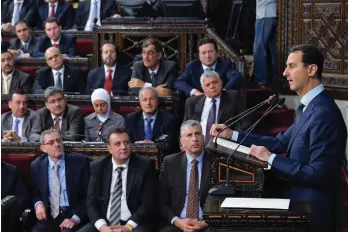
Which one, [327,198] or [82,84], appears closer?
[327,198]

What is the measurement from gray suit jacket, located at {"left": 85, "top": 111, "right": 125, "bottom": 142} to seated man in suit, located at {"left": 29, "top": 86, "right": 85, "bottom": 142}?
0.06 metres

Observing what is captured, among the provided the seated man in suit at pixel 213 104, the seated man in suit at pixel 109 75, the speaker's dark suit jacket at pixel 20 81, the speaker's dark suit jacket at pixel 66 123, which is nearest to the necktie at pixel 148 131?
the seated man in suit at pixel 213 104

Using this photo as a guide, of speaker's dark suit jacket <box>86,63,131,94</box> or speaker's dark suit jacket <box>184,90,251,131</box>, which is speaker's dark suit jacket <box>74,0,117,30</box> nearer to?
speaker's dark suit jacket <box>86,63,131,94</box>

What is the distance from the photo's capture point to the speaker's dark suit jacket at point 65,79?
9094 millimetres

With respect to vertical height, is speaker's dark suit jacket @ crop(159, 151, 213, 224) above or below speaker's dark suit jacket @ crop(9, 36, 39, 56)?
below

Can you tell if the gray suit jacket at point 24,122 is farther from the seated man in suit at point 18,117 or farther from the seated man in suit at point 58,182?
the seated man in suit at point 58,182

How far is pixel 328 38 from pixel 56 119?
3.02m

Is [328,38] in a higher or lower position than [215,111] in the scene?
higher

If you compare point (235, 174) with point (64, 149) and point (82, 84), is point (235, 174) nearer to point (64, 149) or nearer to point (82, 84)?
point (64, 149)

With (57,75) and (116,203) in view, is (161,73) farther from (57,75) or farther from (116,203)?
(116,203)

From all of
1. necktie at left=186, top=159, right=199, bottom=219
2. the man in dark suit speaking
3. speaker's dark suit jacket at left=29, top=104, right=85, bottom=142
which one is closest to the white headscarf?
speaker's dark suit jacket at left=29, top=104, right=85, bottom=142

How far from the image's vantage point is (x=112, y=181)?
661cm

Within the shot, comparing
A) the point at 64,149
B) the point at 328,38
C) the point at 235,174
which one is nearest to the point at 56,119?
the point at 64,149

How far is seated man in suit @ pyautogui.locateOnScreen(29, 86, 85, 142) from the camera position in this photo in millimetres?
7934
